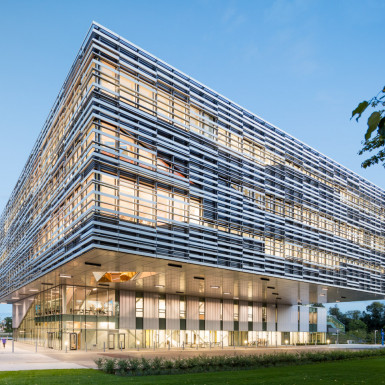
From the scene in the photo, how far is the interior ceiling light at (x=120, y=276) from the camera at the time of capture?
38.9 metres

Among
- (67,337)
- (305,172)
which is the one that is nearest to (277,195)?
(305,172)

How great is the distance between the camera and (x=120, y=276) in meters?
40.1

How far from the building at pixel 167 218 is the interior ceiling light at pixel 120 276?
0.26 meters

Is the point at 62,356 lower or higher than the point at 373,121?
lower

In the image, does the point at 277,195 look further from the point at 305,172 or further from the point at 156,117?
the point at 156,117

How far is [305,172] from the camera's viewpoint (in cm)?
5034

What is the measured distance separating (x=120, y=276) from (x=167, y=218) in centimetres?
938

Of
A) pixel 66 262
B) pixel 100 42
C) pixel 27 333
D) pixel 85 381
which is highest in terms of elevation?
pixel 100 42

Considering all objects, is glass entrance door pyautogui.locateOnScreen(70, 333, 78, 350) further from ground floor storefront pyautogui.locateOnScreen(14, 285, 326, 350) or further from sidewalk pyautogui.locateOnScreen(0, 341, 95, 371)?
sidewalk pyautogui.locateOnScreen(0, 341, 95, 371)

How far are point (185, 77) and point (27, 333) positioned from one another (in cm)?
4226

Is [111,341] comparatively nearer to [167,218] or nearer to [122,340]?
[122,340]

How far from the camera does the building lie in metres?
31.4

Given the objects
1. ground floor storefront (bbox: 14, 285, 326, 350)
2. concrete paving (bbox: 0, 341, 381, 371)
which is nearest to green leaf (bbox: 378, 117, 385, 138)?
concrete paving (bbox: 0, 341, 381, 371)

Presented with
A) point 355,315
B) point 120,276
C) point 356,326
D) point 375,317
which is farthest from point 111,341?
point 355,315
